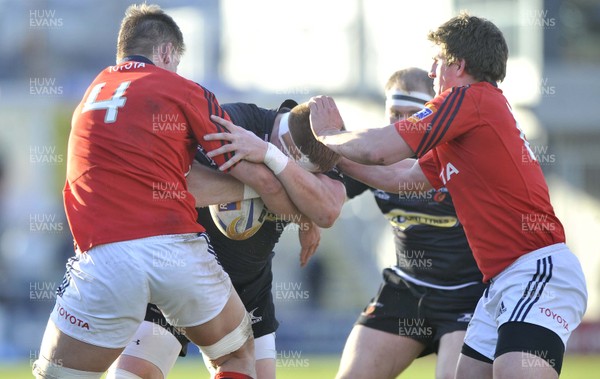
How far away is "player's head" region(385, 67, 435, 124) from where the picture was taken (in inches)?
287

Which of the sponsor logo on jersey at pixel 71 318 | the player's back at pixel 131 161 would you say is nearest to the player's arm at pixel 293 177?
the player's back at pixel 131 161

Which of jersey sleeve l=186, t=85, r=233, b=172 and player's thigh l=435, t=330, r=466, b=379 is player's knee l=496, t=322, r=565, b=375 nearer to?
player's thigh l=435, t=330, r=466, b=379

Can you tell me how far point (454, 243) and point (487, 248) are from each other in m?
1.56

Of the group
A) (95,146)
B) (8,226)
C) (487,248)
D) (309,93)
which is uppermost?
(95,146)

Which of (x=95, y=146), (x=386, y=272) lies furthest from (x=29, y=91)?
(x=95, y=146)

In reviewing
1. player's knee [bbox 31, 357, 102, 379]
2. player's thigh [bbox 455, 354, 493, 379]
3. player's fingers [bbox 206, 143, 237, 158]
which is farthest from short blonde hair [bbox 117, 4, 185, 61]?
player's thigh [bbox 455, 354, 493, 379]

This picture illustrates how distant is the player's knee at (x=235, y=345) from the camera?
564cm

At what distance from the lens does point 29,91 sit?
22688 millimetres

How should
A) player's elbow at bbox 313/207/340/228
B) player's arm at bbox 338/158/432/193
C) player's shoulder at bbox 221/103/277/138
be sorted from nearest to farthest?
player's elbow at bbox 313/207/340/228 < player's shoulder at bbox 221/103/277/138 < player's arm at bbox 338/158/432/193

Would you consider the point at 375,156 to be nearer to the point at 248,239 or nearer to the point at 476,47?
the point at 476,47

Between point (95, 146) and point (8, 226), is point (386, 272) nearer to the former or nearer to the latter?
point (95, 146)

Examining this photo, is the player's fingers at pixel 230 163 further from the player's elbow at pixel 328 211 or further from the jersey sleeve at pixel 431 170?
the jersey sleeve at pixel 431 170

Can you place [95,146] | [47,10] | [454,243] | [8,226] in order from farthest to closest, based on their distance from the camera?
[47,10] → [8,226] → [454,243] → [95,146]

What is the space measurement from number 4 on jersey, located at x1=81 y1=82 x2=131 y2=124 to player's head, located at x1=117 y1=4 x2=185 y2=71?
0.33m
